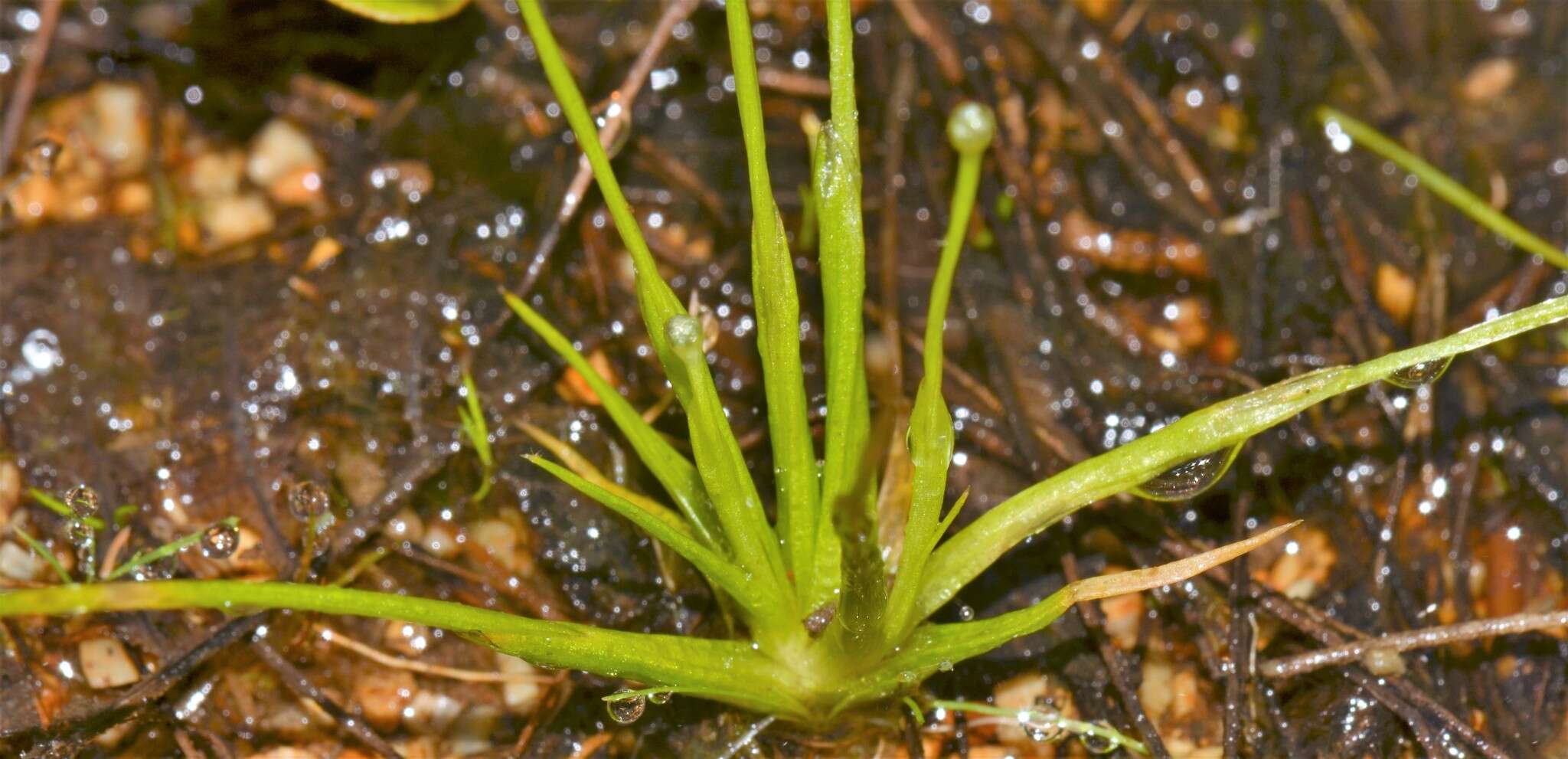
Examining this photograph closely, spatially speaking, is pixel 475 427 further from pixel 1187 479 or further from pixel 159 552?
pixel 1187 479

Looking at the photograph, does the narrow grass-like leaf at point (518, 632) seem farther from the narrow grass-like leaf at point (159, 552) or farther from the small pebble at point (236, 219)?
the small pebble at point (236, 219)

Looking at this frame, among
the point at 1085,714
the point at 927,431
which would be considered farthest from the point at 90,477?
the point at 1085,714

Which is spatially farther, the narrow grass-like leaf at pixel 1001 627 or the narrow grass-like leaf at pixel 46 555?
the narrow grass-like leaf at pixel 46 555

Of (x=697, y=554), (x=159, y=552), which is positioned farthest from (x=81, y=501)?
(x=697, y=554)

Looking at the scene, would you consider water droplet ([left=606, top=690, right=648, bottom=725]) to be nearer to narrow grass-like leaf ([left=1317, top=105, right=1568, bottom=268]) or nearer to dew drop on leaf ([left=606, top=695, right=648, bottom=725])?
dew drop on leaf ([left=606, top=695, right=648, bottom=725])

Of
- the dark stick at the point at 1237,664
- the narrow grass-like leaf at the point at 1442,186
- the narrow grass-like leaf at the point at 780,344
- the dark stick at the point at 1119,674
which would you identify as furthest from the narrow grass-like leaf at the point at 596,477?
the narrow grass-like leaf at the point at 1442,186

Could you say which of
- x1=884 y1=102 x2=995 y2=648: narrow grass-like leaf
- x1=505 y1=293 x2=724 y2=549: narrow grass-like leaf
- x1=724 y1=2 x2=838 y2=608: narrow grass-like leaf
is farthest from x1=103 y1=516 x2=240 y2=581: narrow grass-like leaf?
x1=884 y1=102 x2=995 y2=648: narrow grass-like leaf
